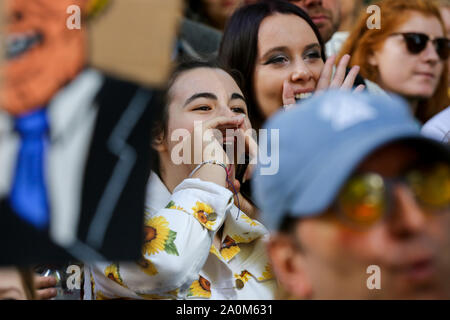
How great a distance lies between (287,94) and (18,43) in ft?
4.12

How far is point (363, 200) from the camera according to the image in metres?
1.14

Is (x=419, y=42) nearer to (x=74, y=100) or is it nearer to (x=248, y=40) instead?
(x=248, y=40)

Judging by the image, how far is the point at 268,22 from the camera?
8.82ft

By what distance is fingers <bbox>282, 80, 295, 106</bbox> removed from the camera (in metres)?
2.48

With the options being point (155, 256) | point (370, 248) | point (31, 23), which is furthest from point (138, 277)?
point (370, 248)

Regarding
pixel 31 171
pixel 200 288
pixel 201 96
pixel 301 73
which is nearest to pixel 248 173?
pixel 201 96

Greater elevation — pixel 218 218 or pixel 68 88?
pixel 68 88

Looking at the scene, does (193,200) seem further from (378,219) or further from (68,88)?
(378,219)

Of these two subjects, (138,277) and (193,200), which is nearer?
(138,277)

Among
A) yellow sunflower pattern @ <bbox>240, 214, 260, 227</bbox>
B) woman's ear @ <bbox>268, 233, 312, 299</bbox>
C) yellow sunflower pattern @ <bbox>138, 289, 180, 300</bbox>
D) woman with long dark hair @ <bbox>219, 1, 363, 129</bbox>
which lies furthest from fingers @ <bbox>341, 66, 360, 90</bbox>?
woman's ear @ <bbox>268, 233, 312, 299</bbox>

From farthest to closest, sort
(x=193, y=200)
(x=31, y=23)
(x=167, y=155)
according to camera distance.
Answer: (x=167, y=155)
(x=193, y=200)
(x=31, y=23)

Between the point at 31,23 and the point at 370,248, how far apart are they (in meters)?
0.91

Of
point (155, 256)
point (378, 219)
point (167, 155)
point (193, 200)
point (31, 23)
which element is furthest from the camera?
point (167, 155)

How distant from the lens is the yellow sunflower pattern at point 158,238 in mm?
1852
